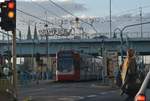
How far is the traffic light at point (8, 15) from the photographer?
2262cm

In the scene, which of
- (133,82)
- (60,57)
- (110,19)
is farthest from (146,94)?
(110,19)

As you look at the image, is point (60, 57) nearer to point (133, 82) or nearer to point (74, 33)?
point (133, 82)

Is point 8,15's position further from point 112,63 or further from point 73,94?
point 112,63

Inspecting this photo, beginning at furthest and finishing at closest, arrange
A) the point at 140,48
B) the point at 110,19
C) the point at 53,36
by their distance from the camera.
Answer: the point at 53,36
the point at 140,48
the point at 110,19

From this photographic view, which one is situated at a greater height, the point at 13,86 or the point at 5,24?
the point at 5,24

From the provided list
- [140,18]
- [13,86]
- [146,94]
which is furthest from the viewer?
[140,18]

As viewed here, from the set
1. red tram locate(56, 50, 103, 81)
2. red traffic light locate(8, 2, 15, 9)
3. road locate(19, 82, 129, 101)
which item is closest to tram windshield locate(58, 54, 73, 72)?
red tram locate(56, 50, 103, 81)

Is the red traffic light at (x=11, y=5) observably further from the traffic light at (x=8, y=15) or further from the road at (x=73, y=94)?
the road at (x=73, y=94)

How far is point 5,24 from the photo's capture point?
894 inches

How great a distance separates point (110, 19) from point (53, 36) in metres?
27.4

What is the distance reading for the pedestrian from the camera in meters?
21.6

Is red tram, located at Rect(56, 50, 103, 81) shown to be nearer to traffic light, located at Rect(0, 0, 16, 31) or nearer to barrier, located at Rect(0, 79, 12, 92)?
traffic light, located at Rect(0, 0, 16, 31)

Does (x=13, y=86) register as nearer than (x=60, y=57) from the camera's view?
Yes

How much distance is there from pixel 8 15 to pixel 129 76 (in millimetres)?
5394
